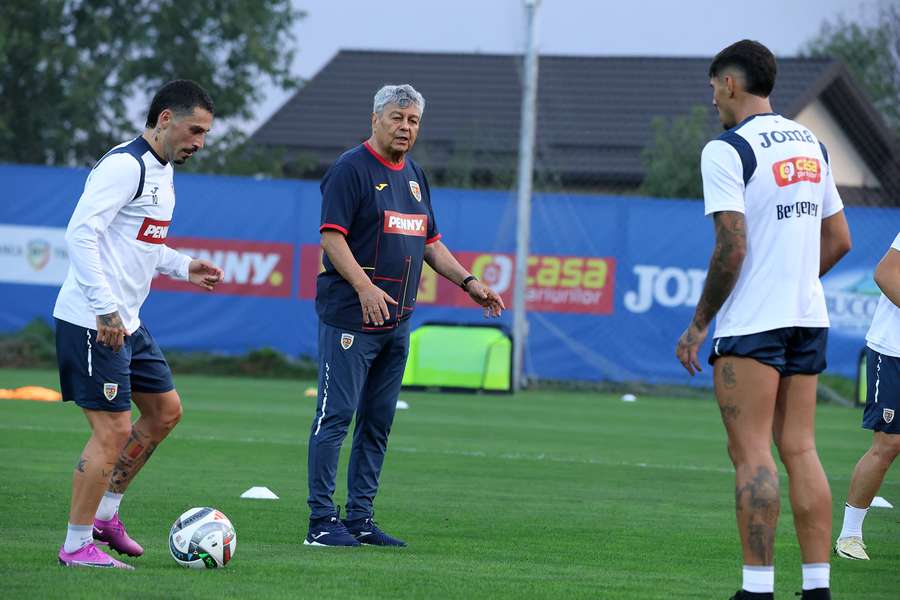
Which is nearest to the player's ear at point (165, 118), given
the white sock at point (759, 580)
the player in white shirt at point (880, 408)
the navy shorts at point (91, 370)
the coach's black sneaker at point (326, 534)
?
the navy shorts at point (91, 370)

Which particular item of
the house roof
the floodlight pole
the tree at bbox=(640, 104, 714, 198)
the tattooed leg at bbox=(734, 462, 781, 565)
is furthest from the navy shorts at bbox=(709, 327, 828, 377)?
the tree at bbox=(640, 104, 714, 198)

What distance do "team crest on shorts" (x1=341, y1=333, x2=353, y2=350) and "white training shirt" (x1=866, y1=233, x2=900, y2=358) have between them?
2.81 m

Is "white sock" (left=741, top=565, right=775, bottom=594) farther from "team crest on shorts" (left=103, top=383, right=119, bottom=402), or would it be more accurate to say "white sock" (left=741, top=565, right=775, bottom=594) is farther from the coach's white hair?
the coach's white hair

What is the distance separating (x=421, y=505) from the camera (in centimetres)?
890

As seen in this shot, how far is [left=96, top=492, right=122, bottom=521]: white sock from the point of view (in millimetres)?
6711

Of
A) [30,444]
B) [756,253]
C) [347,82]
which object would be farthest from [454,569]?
[347,82]

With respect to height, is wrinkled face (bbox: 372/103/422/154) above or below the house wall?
below

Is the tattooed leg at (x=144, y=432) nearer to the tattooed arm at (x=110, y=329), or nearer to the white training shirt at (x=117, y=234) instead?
the white training shirt at (x=117, y=234)

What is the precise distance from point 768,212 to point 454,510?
3725 mm

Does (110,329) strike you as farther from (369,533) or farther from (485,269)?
(485,269)

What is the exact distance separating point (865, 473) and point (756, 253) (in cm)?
261

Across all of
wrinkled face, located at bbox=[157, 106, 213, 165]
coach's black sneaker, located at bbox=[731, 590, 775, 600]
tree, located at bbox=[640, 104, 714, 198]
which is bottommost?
coach's black sneaker, located at bbox=[731, 590, 775, 600]

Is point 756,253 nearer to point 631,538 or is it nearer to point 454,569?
point 454,569

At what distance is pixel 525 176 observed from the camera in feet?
66.4
